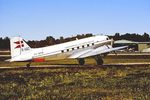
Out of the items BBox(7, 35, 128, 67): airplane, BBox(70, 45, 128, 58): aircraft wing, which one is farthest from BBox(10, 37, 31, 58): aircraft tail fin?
BBox(70, 45, 128, 58): aircraft wing

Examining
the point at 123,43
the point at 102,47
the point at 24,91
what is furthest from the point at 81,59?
the point at 123,43

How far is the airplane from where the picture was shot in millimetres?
46281

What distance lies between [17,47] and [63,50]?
251 inches

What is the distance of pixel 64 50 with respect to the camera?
156 feet

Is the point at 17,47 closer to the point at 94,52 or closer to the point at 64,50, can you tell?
the point at 64,50

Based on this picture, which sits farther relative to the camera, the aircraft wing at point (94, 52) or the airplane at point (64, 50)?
the aircraft wing at point (94, 52)

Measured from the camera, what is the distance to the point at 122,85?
2308 centimetres


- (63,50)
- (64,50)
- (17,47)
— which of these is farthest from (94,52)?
(17,47)

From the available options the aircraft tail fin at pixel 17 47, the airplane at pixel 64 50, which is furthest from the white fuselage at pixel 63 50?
the aircraft tail fin at pixel 17 47

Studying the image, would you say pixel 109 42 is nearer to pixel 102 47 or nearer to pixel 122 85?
pixel 102 47

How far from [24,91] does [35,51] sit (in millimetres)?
25805

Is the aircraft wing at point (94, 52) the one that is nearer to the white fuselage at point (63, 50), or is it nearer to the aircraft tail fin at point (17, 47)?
the white fuselage at point (63, 50)

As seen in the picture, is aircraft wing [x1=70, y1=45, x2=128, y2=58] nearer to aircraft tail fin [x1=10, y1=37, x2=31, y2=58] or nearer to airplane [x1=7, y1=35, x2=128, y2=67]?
airplane [x1=7, y1=35, x2=128, y2=67]

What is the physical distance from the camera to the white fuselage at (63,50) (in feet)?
152
